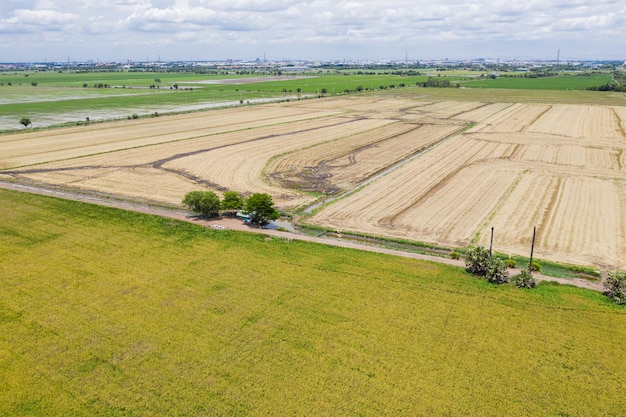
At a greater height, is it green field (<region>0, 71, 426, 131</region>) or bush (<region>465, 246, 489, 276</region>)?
green field (<region>0, 71, 426, 131</region>)

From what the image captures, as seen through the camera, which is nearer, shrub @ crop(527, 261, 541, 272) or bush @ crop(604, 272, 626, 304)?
bush @ crop(604, 272, 626, 304)

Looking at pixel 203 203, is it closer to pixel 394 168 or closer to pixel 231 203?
pixel 231 203

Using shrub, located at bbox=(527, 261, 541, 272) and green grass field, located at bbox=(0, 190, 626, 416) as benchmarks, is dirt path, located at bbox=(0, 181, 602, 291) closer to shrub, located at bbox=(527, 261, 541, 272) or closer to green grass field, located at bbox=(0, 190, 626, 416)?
shrub, located at bbox=(527, 261, 541, 272)

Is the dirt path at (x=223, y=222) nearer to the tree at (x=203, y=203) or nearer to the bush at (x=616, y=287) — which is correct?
the tree at (x=203, y=203)

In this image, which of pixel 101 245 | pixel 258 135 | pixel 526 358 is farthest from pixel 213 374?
pixel 258 135

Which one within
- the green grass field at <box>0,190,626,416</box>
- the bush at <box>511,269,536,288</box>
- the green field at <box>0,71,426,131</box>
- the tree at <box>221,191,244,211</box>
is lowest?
the green grass field at <box>0,190,626,416</box>

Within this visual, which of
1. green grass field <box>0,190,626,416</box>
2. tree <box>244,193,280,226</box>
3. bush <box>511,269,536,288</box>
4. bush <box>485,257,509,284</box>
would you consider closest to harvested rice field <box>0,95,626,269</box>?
tree <box>244,193,280,226</box>
